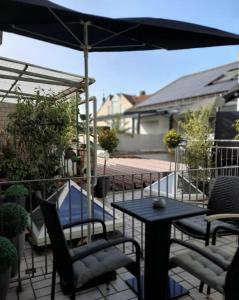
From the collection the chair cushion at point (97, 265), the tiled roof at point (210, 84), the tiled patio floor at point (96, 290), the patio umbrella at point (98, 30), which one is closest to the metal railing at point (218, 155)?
the patio umbrella at point (98, 30)

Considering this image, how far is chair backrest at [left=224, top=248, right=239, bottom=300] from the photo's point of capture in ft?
4.86

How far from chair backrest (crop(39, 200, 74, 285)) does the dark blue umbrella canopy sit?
1.40m

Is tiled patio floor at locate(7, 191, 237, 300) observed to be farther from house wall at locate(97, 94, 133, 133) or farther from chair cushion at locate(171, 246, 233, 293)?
house wall at locate(97, 94, 133, 133)

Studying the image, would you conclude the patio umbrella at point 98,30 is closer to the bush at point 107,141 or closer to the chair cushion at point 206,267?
the chair cushion at point 206,267

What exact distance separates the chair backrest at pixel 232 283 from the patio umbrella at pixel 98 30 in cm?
166

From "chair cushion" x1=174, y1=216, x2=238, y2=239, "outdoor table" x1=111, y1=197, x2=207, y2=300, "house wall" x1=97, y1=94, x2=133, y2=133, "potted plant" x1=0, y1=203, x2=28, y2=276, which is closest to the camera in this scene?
"outdoor table" x1=111, y1=197, x2=207, y2=300

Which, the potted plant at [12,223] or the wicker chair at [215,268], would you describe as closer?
the wicker chair at [215,268]

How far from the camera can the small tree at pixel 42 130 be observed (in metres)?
3.62

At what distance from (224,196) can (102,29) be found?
2.22m

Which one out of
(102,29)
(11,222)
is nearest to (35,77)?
(102,29)

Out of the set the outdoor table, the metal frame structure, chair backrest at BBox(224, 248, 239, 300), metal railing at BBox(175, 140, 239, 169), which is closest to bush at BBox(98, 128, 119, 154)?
the metal frame structure

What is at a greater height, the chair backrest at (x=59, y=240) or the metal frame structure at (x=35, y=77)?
the metal frame structure at (x=35, y=77)

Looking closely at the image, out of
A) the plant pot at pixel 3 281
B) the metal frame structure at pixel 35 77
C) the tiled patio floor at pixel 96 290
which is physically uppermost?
the metal frame structure at pixel 35 77

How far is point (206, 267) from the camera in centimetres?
190
